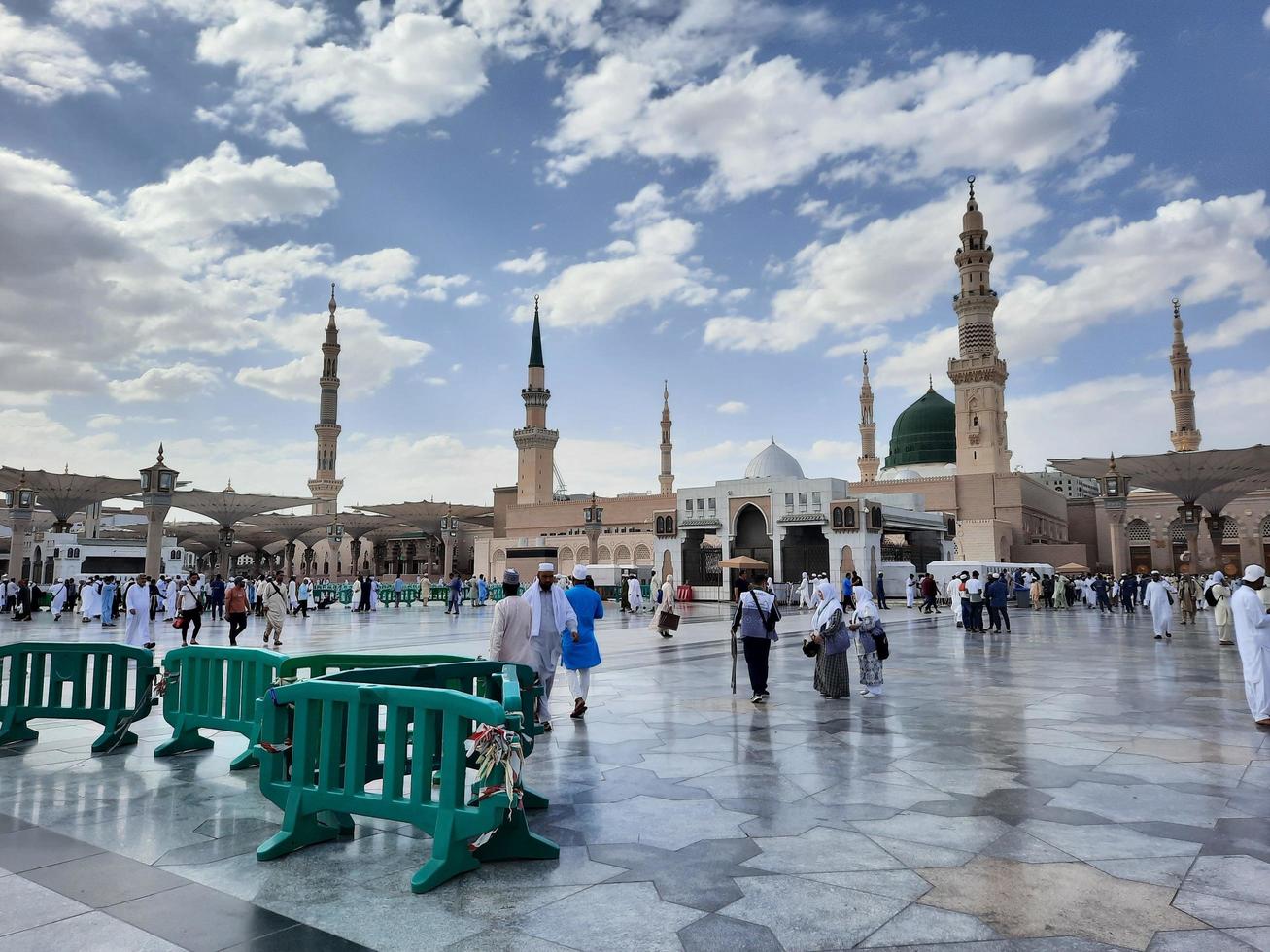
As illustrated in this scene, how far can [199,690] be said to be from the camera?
18.3 feet

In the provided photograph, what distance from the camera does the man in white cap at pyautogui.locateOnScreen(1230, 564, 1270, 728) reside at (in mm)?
6523

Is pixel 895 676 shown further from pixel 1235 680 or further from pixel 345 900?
pixel 345 900

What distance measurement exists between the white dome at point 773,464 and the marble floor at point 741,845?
42.9m

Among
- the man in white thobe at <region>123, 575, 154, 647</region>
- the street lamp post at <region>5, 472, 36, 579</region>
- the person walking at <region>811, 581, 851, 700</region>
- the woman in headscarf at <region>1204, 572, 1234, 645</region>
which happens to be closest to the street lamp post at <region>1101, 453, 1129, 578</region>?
the woman in headscarf at <region>1204, 572, 1234, 645</region>

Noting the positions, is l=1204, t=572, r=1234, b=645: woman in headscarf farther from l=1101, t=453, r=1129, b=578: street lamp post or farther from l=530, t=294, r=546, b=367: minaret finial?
l=530, t=294, r=546, b=367: minaret finial

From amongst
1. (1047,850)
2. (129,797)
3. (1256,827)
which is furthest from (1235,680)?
(129,797)

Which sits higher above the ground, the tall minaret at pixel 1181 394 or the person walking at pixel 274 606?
the tall minaret at pixel 1181 394

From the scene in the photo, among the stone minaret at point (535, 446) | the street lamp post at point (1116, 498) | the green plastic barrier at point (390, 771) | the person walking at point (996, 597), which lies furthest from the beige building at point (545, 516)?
the green plastic barrier at point (390, 771)

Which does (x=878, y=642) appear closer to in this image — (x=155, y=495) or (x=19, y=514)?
(x=155, y=495)

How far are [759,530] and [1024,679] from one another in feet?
96.8

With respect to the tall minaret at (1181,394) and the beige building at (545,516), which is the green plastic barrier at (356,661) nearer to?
the beige building at (545,516)

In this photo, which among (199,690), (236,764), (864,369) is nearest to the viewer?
(236,764)

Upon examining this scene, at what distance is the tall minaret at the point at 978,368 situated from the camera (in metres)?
47.0

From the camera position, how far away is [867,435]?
202 feet
